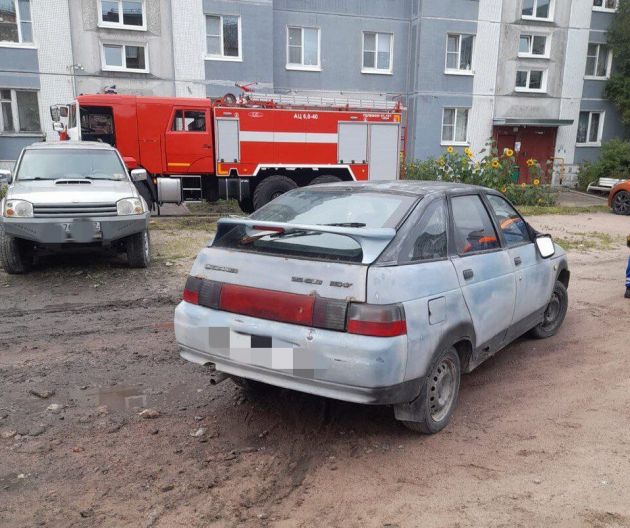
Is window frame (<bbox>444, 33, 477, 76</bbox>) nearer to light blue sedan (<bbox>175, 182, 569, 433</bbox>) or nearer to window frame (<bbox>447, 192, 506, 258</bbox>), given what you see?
window frame (<bbox>447, 192, 506, 258</bbox>)

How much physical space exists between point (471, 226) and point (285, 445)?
207cm

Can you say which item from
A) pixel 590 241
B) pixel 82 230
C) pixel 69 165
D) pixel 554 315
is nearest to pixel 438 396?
pixel 554 315

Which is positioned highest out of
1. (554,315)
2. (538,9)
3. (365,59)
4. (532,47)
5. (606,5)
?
(606,5)

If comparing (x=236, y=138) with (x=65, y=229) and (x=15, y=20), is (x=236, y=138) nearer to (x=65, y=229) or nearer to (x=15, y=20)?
(x=65, y=229)

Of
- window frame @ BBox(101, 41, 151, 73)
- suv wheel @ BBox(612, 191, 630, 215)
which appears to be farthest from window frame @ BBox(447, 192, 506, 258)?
window frame @ BBox(101, 41, 151, 73)

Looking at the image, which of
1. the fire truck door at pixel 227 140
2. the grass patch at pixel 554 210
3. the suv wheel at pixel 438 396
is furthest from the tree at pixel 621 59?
the suv wheel at pixel 438 396

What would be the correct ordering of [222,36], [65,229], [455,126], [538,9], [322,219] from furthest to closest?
[538,9] → [455,126] → [222,36] → [65,229] → [322,219]

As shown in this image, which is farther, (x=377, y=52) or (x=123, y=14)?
(x=377, y=52)

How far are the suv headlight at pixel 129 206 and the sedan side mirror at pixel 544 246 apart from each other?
16.9ft

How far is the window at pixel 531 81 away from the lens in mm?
24484

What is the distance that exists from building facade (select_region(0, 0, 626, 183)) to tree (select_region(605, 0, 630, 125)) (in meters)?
0.52

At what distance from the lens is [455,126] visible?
2406 centimetres

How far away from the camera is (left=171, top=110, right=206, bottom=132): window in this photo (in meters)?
13.2

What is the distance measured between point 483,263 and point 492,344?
0.64 metres
